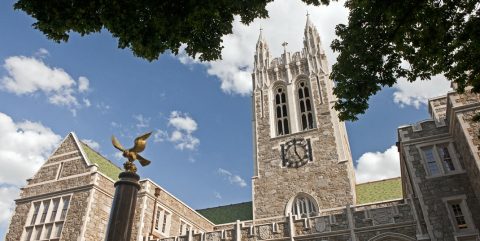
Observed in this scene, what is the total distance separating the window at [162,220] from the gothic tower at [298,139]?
23.2 ft

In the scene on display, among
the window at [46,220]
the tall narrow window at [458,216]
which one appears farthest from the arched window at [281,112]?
the window at [46,220]

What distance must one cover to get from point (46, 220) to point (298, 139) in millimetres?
20158

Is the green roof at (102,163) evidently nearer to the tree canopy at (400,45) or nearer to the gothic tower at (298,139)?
the gothic tower at (298,139)

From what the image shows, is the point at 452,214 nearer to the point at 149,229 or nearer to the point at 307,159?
the point at 307,159

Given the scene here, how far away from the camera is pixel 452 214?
16.7 m

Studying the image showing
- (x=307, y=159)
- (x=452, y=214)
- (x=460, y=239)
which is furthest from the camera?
(x=307, y=159)

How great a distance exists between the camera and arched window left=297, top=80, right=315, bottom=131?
1339 inches

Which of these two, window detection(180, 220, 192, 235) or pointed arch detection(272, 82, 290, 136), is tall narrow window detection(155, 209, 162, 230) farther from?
pointed arch detection(272, 82, 290, 136)

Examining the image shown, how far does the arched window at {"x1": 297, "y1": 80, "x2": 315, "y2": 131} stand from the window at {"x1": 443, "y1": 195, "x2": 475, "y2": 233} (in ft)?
55.2

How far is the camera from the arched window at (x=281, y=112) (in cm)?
3468

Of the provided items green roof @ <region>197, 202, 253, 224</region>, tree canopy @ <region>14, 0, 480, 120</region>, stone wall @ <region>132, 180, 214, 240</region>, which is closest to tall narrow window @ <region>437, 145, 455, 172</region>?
tree canopy @ <region>14, 0, 480, 120</region>

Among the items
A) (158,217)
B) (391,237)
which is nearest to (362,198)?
(391,237)

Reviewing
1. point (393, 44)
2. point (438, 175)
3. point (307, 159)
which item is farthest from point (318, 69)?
point (393, 44)

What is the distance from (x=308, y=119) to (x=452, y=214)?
1829 cm
